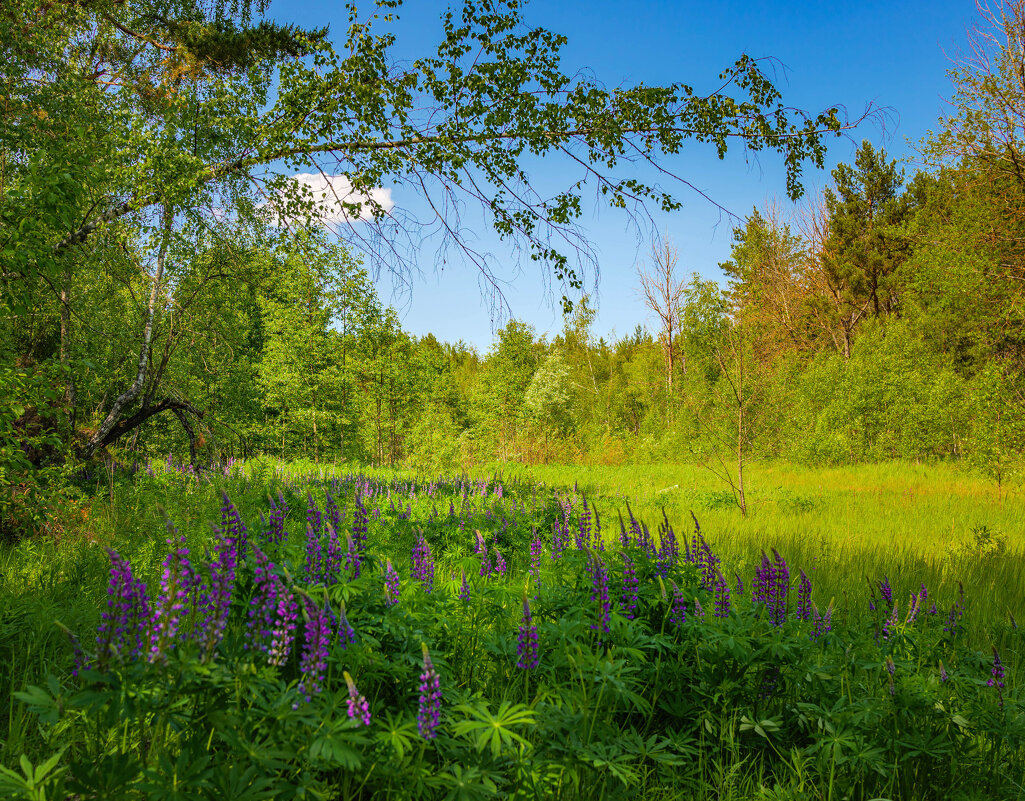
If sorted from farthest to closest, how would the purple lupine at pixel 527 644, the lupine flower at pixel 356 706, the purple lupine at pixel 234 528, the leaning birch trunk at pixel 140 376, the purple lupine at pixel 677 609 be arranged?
1. the leaning birch trunk at pixel 140 376
2. the purple lupine at pixel 677 609
3. the purple lupine at pixel 527 644
4. the purple lupine at pixel 234 528
5. the lupine flower at pixel 356 706

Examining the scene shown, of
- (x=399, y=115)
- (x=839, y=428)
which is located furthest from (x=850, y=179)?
(x=399, y=115)

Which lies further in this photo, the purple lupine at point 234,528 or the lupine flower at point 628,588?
the lupine flower at point 628,588

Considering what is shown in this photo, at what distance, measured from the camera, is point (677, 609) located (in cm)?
Result: 292

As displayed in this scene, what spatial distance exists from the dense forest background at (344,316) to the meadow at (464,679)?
117 inches

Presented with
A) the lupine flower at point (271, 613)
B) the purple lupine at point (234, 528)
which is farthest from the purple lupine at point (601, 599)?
the purple lupine at point (234, 528)

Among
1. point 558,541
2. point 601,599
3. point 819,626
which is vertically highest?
point 601,599

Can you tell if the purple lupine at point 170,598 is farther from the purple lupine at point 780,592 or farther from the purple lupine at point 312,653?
the purple lupine at point 780,592

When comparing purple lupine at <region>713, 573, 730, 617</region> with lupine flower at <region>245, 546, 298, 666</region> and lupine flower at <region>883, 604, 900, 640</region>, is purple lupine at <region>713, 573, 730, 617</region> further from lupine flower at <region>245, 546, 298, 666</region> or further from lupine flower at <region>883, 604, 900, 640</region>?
lupine flower at <region>245, 546, 298, 666</region>

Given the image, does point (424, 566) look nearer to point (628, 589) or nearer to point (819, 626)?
point (628, 589)

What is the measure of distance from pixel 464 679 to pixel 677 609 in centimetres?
130

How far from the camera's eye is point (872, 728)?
2475mm

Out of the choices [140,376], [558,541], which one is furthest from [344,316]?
[558,541]

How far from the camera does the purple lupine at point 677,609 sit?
9.30ft

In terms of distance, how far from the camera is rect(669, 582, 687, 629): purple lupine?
9.30 feet
